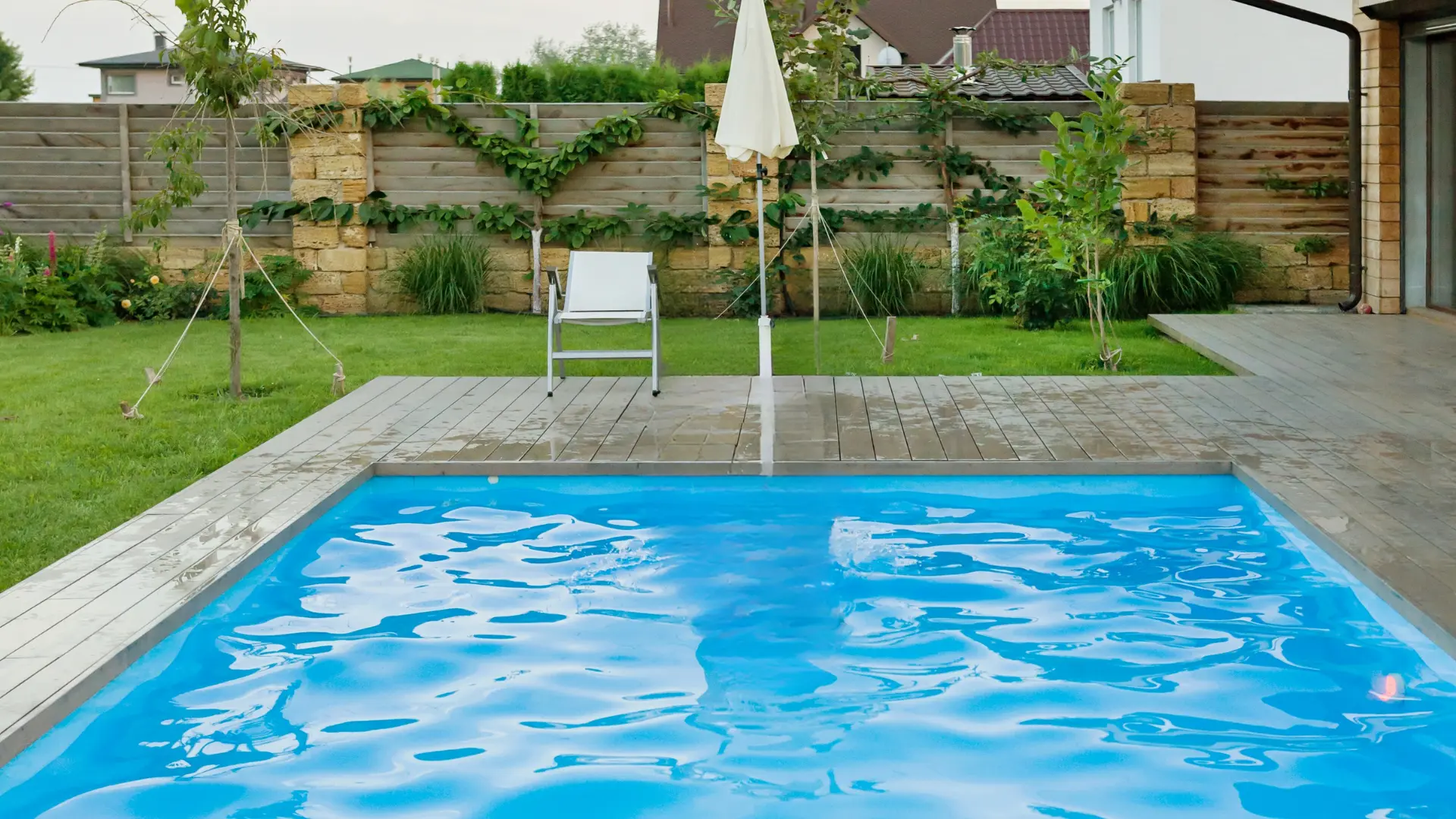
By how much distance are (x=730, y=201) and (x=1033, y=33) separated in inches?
1105

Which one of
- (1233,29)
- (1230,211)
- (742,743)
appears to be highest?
(1233,29)

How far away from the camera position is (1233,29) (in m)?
20.9

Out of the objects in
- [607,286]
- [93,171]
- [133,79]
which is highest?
[133,79]

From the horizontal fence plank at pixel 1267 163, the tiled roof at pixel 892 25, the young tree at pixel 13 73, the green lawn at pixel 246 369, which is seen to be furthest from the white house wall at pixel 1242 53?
the young tree at pixel 13 73

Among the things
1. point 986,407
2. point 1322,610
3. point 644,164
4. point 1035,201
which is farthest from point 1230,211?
point 1322,610

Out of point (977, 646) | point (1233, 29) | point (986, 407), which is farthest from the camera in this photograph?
point (1233, 29)

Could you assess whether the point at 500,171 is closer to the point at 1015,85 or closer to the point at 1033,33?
the point at 1015,85

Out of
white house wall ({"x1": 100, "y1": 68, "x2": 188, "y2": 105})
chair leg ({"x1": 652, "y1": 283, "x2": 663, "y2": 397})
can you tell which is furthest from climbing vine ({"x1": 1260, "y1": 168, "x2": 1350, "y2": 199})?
white house wall ({"x1": 100, "y1": 68, "x2": 188, "y2": 105})

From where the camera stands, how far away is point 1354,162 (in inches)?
465

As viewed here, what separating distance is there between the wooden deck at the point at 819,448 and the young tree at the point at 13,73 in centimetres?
4715

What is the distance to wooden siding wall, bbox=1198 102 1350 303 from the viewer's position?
501 inches

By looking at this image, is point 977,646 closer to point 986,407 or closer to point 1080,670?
point 1080,670

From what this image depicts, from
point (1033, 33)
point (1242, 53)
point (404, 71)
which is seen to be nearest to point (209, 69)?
point (1242, 53)

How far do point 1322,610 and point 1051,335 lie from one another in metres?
6.70
